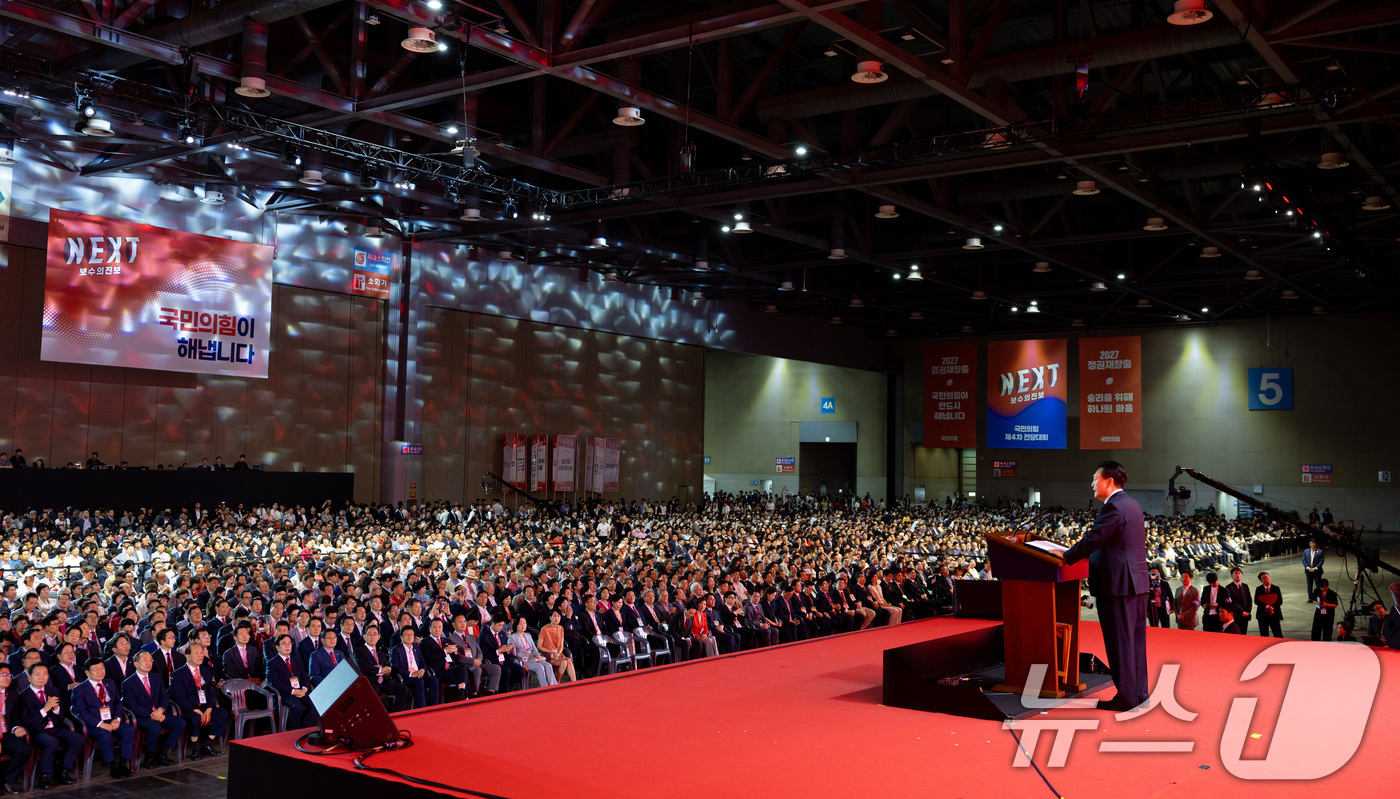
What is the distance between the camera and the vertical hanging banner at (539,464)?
2928cm

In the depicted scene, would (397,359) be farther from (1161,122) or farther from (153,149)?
(1161,122)

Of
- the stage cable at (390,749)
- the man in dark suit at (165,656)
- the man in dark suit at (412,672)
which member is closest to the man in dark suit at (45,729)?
the man in dark suit at (165,656)

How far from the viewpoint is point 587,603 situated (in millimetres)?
11023

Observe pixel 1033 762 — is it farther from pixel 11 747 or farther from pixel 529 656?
pixel 11 747

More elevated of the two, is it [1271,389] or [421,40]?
[421,40]

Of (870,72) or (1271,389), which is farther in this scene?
(1271,389)

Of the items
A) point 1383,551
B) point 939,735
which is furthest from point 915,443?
point 939,735

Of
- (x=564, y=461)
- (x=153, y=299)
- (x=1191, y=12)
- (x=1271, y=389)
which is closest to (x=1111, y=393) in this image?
(x=1271, y=389)

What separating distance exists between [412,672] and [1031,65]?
10.4 meters

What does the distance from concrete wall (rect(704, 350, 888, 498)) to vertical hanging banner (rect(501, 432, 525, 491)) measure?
1391cm

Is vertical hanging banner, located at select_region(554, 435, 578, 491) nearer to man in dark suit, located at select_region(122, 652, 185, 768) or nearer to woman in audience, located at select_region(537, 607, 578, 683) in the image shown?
woman in audience, located at select_region(537, 607, 578, 683)

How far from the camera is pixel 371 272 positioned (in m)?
25.4

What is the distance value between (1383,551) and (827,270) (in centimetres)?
1713

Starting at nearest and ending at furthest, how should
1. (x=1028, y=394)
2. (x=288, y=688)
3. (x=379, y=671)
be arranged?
(x=288, y=688) < (x=379, y=671) < (x=1028, y=394)
